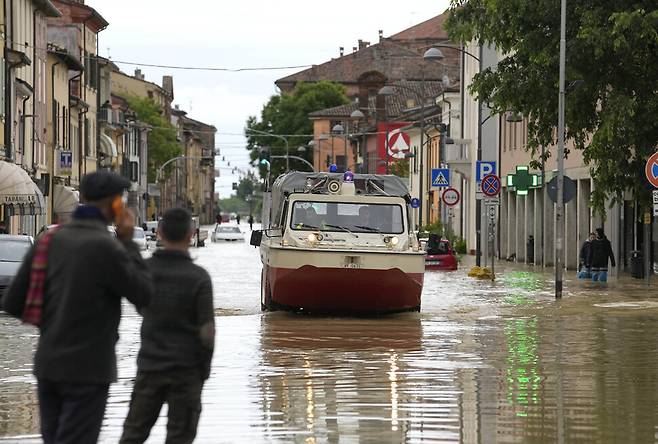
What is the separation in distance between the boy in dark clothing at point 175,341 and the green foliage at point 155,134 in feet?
425

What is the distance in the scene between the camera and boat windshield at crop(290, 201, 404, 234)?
26.1 metres

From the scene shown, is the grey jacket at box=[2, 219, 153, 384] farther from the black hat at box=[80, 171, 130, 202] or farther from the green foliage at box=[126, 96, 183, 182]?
the green foliage at box=[126, 96, 183, 182]

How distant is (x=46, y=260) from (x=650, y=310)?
21961 mm

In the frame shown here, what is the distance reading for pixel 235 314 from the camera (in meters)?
27.1

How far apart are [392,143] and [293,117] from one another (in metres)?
54.0

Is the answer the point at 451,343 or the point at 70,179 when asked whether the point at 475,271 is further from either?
the point at 70,179

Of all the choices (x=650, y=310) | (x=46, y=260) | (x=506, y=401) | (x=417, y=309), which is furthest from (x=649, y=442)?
(x=650, y=310)

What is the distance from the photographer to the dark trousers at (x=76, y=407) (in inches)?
315

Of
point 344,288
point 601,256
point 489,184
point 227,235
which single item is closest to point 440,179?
point 489,184

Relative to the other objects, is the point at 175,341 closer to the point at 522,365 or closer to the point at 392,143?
the point at 522,365

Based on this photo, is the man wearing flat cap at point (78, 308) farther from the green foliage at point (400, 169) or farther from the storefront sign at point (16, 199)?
the green foliage at point (400, 169)

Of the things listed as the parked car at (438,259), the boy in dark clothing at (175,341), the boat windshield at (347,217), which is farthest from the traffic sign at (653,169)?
the parked car at (438,259)

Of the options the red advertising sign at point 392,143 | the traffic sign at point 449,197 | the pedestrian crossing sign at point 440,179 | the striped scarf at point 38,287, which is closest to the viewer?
the striped scarf at point 38,287

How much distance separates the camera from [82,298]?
8.02 m
